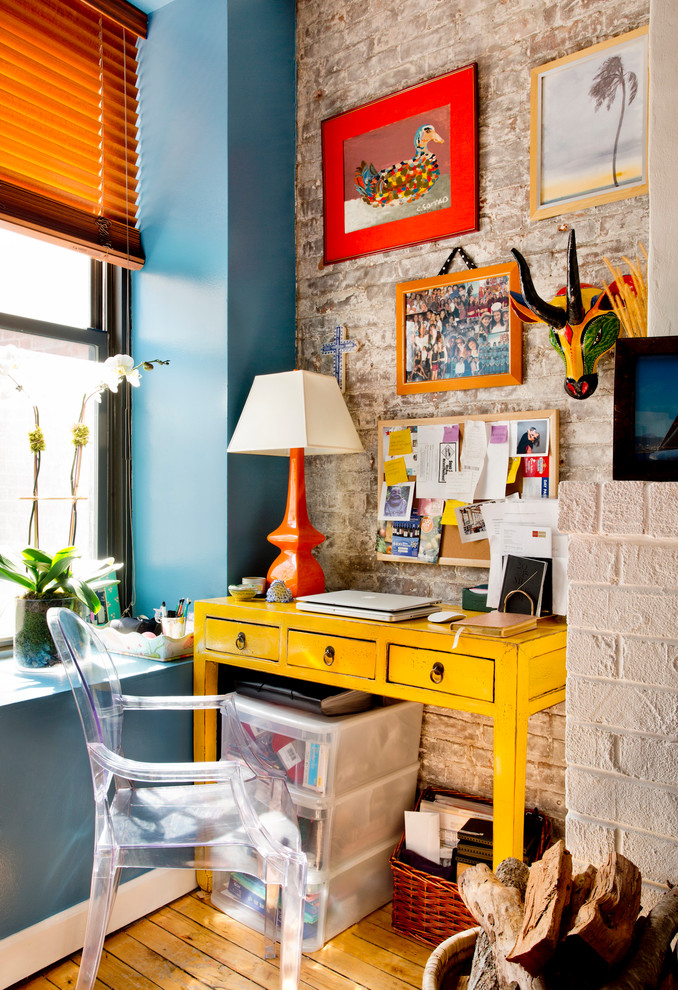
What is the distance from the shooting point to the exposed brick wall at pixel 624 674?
1.13 m

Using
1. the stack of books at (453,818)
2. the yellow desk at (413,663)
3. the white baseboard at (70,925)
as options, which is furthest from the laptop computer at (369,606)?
the white baseboard at (70,925)

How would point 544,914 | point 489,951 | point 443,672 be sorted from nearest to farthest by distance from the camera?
1. point 544,914
2. point 489,951
3. point 443,672

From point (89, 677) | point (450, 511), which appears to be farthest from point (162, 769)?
point (450, 511)

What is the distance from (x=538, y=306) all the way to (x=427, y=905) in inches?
62.5

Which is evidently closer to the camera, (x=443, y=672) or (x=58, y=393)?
(x=443, y=672)

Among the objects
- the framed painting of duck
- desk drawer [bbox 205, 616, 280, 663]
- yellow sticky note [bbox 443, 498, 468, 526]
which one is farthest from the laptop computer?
the framed painting of duck

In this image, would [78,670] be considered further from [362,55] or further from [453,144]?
[362,55]

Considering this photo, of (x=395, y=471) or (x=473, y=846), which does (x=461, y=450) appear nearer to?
(x=395, y=471)

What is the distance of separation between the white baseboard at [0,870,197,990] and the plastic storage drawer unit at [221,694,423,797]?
457mm

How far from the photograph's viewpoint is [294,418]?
6.81 feet

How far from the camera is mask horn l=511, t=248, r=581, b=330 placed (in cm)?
181

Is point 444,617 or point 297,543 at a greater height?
point 297,543

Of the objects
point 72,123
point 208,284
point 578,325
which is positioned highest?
point 72,123

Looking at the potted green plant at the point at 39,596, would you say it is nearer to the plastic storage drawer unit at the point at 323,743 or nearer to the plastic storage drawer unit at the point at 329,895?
the plastic storage drawer unit at the point at 323,743
